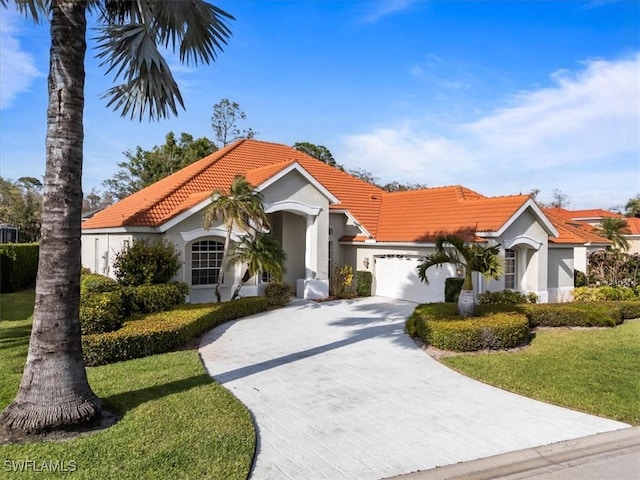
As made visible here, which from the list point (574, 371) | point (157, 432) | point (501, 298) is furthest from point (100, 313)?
point (501, 298)

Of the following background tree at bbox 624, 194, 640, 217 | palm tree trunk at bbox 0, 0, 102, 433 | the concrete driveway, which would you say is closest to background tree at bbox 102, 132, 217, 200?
the concrete driveway

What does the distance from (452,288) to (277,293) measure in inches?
278

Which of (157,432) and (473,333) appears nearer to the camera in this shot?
(157,432)

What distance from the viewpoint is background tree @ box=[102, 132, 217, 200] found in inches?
1586

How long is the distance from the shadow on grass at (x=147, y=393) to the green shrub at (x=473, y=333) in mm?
6061

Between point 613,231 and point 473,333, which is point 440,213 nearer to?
point 473,333

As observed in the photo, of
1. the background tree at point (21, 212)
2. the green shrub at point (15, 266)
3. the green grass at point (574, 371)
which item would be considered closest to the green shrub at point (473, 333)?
the green grass at point (574, 371)

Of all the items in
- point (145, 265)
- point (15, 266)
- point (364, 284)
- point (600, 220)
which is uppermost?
point (600, 220)

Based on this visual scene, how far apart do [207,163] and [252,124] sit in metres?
22.5

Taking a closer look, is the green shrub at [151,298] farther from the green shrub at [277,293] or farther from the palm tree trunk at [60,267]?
the palm tree trunk at [60,267]

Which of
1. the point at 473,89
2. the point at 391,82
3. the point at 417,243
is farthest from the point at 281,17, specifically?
the point at 417,243

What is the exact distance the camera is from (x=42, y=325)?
6.86 meters

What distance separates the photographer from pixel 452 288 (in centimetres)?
1875

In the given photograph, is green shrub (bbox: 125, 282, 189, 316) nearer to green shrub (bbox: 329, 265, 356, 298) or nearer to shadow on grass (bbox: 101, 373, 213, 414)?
shadow on grass (bbox: 101, 373, 213, 414)
